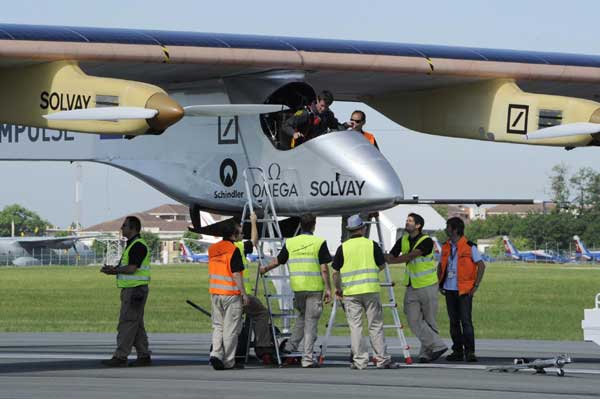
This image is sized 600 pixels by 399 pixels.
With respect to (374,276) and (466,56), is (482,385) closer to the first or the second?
(374,276)

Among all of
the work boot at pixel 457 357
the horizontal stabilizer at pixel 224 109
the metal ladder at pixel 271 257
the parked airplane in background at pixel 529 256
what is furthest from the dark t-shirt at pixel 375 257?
the parked airplane in background at pixel 529 256

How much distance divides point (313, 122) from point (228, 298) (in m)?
3.34

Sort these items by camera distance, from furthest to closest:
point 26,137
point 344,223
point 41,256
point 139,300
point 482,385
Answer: point 41,256, point 26,137, point 344,223, point 139,300, point 482,385

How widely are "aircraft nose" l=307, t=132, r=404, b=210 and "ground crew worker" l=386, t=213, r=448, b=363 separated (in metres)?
0.52

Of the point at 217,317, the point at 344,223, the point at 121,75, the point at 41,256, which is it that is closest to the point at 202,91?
the point at 121,75

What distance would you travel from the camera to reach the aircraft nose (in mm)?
18891

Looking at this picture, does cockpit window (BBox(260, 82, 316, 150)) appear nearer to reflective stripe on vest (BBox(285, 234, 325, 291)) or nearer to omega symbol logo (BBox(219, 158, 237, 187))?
omega symbol logo (BBox(219, 158, 237, 187))

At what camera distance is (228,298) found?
17625 millimetres

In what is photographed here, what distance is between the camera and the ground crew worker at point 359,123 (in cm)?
1991

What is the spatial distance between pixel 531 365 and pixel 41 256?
13244cm

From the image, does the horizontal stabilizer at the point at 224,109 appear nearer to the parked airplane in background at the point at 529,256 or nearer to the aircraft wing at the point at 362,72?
the aircraft wing at the point at 362,72

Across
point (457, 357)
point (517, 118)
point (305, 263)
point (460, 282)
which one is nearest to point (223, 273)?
point (305, 263)

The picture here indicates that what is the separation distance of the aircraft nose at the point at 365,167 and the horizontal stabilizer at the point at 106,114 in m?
3.67

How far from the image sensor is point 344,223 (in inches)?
800
